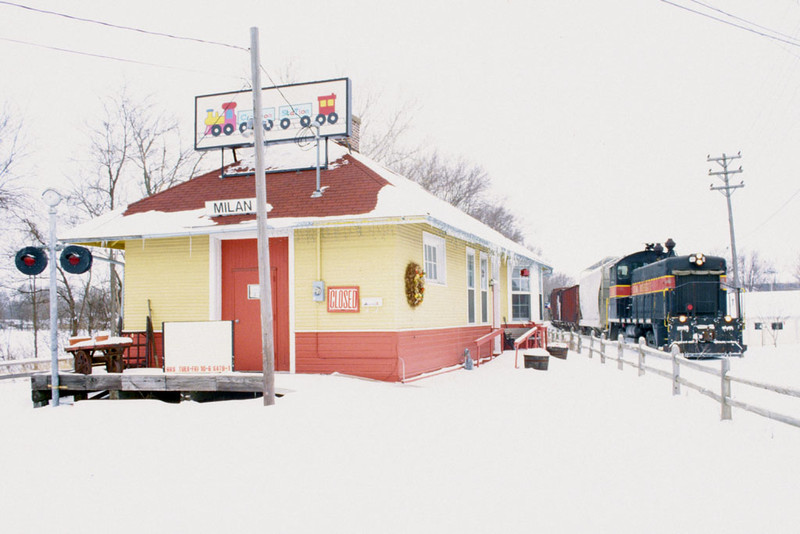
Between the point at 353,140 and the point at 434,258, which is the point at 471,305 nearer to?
the point at 434,258

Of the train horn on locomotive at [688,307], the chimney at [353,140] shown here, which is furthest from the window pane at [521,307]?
the chimney at [353,140]

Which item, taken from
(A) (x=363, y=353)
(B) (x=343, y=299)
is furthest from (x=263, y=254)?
(A) (x=363, y=353)

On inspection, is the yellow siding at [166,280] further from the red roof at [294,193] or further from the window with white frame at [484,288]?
the window with white frame at [484,288]

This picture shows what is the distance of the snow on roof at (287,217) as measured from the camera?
1197 centimetres

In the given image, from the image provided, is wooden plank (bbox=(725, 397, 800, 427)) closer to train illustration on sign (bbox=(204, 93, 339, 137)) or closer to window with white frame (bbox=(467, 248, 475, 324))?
window with white frame (bbox=(467, 248, 475, 324))

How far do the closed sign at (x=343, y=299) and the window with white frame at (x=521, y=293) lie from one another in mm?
14716

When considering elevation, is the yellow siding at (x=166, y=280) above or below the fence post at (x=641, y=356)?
above

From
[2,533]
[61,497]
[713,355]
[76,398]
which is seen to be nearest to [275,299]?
[76,398]

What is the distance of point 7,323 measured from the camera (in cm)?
5766

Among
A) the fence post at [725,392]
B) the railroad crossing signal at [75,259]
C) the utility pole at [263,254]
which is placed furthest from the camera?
the railroad crossing signal at [75,259]

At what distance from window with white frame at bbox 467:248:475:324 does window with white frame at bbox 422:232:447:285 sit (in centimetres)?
254

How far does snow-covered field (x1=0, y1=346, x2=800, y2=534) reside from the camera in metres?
5.25

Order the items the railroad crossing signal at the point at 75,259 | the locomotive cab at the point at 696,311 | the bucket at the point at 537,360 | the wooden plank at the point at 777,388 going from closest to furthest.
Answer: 1. the wooden plank at the point at 777,388
2. the railroad crossing signal at the point at 75,259
3. the bucket at the point at 537,360
4. the locomotive cab at the point at 696,311

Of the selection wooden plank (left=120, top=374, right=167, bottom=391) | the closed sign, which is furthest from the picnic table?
the closed sign
